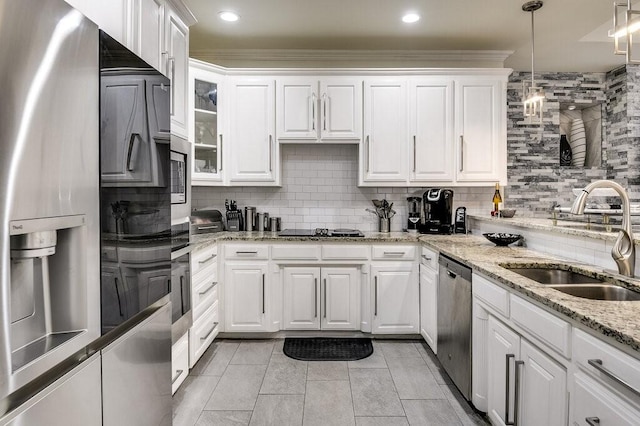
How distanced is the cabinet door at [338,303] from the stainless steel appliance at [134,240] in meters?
1.86

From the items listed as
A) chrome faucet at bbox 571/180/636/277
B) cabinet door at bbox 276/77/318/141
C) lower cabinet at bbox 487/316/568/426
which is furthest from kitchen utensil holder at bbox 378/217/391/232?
chrome faucet at bbox 571/180/636/277

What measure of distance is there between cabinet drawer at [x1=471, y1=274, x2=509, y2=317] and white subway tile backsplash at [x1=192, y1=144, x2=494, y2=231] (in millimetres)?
1913

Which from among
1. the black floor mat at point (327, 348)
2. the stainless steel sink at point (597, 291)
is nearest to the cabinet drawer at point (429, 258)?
the black floor mat at point (327, 348)

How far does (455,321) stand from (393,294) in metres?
0.93

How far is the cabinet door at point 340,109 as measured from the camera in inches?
144

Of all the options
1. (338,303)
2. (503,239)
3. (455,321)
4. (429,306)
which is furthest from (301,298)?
(503,239)

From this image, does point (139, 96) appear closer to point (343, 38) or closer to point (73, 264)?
point (73, 264)

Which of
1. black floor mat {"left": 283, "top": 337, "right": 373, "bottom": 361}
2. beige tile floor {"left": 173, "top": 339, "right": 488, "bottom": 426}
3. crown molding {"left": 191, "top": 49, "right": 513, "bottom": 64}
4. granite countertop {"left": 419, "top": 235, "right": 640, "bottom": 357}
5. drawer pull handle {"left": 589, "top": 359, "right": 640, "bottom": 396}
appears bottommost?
beige tile floor {"left": 173, "top": 339, "right": 488, "bottom": 426}

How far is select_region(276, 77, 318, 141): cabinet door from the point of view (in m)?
3.65

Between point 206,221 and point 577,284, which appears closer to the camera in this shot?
point 577,284

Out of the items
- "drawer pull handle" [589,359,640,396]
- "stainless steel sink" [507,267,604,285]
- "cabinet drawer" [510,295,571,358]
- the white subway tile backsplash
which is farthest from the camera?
the white subway tile backsplash

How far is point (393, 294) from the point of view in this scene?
3.38m

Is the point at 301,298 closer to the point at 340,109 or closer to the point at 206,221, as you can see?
the point at 206,221

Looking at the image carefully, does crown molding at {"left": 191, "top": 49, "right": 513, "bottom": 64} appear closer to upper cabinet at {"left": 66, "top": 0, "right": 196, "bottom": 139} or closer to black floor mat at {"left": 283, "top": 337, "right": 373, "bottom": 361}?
upper cabinet at {"left": 66, "top": 0, "right": 196, "bottom": 139}
